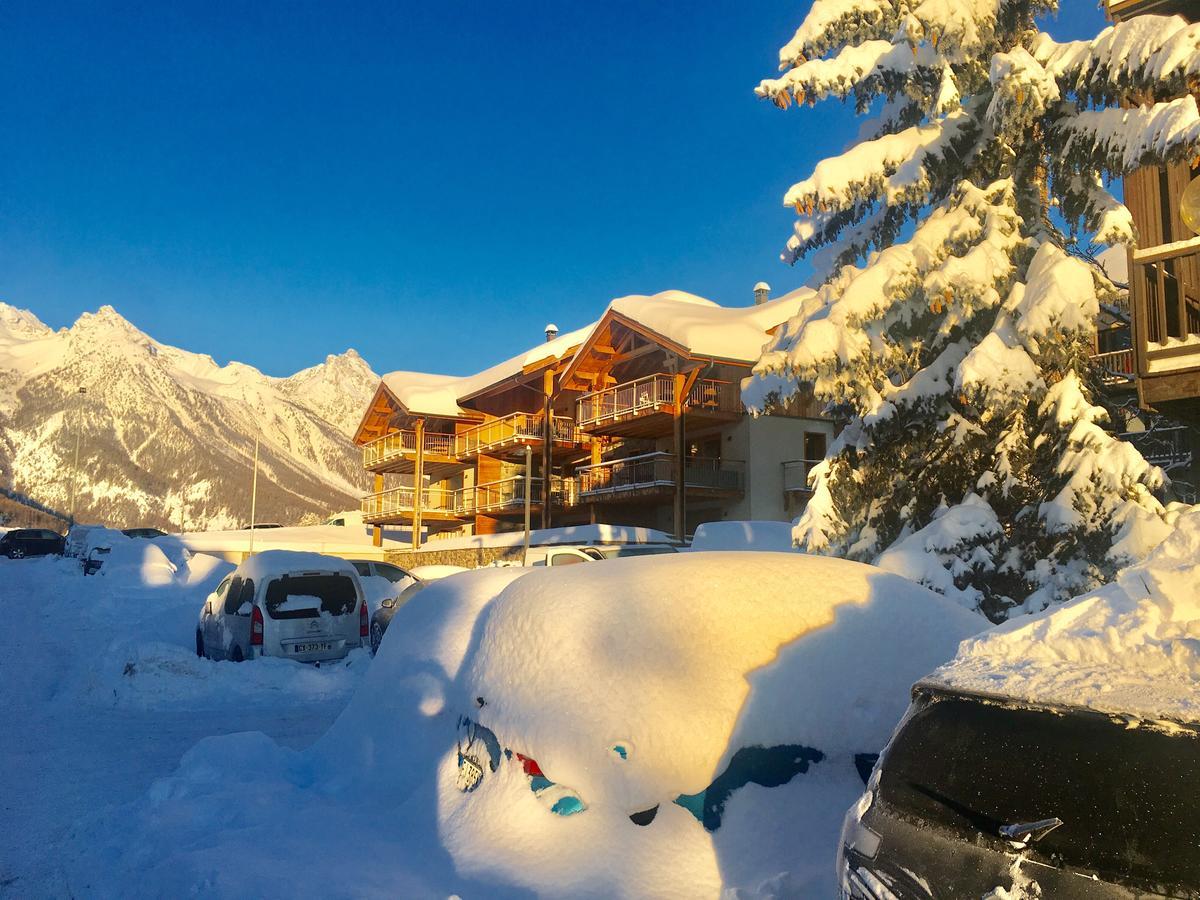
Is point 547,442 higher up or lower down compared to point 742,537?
higher up

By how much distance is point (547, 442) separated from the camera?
3862cm

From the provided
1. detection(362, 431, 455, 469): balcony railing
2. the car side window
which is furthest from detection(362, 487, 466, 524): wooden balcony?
the car side window

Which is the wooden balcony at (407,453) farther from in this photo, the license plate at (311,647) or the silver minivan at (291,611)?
the license plate at (311,647)

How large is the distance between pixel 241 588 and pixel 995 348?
10214 mm

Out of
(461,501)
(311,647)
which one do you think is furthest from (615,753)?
(461,501)

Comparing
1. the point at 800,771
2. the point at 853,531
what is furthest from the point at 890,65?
the point at 800,771

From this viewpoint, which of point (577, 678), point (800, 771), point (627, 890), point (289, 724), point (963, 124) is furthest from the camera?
point (963, 124)

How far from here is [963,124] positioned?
12539 millimetres

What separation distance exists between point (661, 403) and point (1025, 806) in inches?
1146

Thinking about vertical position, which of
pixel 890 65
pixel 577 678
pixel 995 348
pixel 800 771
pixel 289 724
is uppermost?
pixel 890 65

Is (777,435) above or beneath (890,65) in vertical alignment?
beneath

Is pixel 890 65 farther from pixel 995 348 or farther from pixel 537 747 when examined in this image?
pixel 537 747

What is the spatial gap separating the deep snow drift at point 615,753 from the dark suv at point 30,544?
50.5m

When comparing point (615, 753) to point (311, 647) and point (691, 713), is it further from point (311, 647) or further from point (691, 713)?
point (311, 647)
